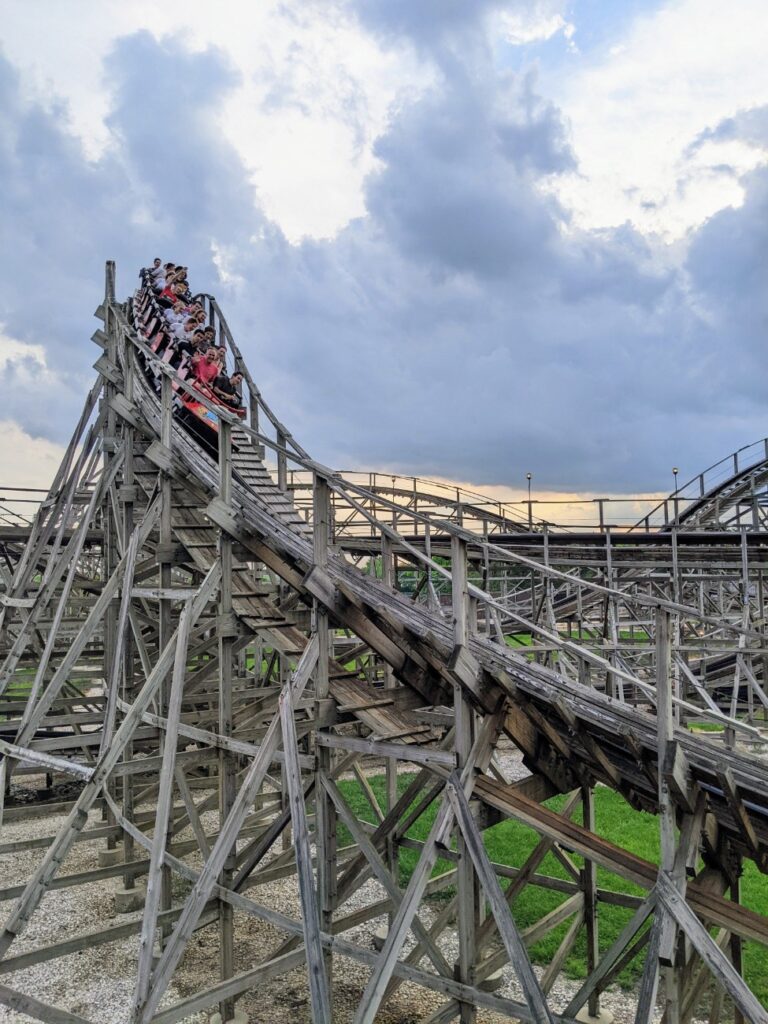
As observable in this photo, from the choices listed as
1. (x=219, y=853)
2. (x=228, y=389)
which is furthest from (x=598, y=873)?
(x=228, y=389)

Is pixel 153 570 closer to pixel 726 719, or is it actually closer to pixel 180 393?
pixel 180 393

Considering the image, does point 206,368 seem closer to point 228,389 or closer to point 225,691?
point 228,389

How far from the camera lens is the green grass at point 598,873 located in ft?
28.7

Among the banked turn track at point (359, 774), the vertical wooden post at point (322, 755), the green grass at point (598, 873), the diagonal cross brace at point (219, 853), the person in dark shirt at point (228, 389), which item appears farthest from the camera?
the person in dark shirt at point (228, 389)

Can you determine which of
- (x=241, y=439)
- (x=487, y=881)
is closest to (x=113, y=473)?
(x=241, y=439)

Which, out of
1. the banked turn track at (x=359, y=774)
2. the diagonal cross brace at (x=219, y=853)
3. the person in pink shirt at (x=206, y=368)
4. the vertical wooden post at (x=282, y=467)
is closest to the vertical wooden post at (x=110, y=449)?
the banked turn track at (x=359, y=774)

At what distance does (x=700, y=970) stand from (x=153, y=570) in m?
7.30

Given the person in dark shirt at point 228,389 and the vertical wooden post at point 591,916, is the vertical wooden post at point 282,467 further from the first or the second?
the vertical wooden post at point 591,916

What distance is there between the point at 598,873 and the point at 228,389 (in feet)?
29.7

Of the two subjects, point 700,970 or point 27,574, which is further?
point 27,574

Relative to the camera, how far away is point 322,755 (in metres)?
6.80

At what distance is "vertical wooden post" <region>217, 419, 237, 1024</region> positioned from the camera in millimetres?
7590

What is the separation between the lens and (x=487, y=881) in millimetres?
5203

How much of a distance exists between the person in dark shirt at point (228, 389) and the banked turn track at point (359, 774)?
1.02 meters
